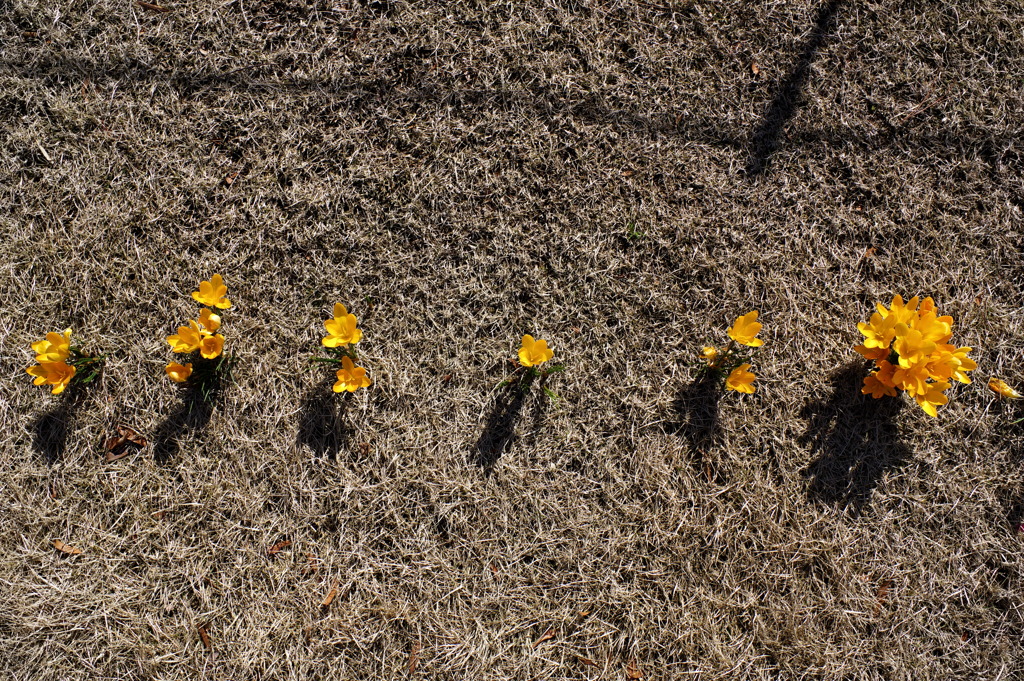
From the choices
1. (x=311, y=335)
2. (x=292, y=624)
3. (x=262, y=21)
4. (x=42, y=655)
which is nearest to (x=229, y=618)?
(x=292, y=624)

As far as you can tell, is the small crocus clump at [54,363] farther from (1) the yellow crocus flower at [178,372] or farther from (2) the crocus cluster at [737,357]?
(2) the crocus cluster at [737,357]

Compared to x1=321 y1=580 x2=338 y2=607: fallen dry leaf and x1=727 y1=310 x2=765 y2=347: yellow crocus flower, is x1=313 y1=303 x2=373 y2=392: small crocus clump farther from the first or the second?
x1=727 y1=310 x2=765 y2=347: yellow crocus flower

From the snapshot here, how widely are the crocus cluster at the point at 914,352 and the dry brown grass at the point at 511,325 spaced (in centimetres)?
20

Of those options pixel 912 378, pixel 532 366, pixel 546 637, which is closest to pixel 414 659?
pixel 546 637

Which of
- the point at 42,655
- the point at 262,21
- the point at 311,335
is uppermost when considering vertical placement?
the point at 262,21

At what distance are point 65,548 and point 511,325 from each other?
6.16 feet

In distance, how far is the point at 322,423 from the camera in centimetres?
229

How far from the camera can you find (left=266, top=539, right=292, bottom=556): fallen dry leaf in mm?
2238

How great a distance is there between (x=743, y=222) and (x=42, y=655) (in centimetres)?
313

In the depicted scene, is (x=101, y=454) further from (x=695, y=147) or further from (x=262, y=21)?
(x=695, y=147)

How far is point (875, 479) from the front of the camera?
2.32 m

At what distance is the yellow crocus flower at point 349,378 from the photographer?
2137mm

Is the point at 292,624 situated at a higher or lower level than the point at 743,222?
lower

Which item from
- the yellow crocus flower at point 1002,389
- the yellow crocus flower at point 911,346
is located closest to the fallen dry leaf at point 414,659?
the yellow crocus flower at point 911,346
